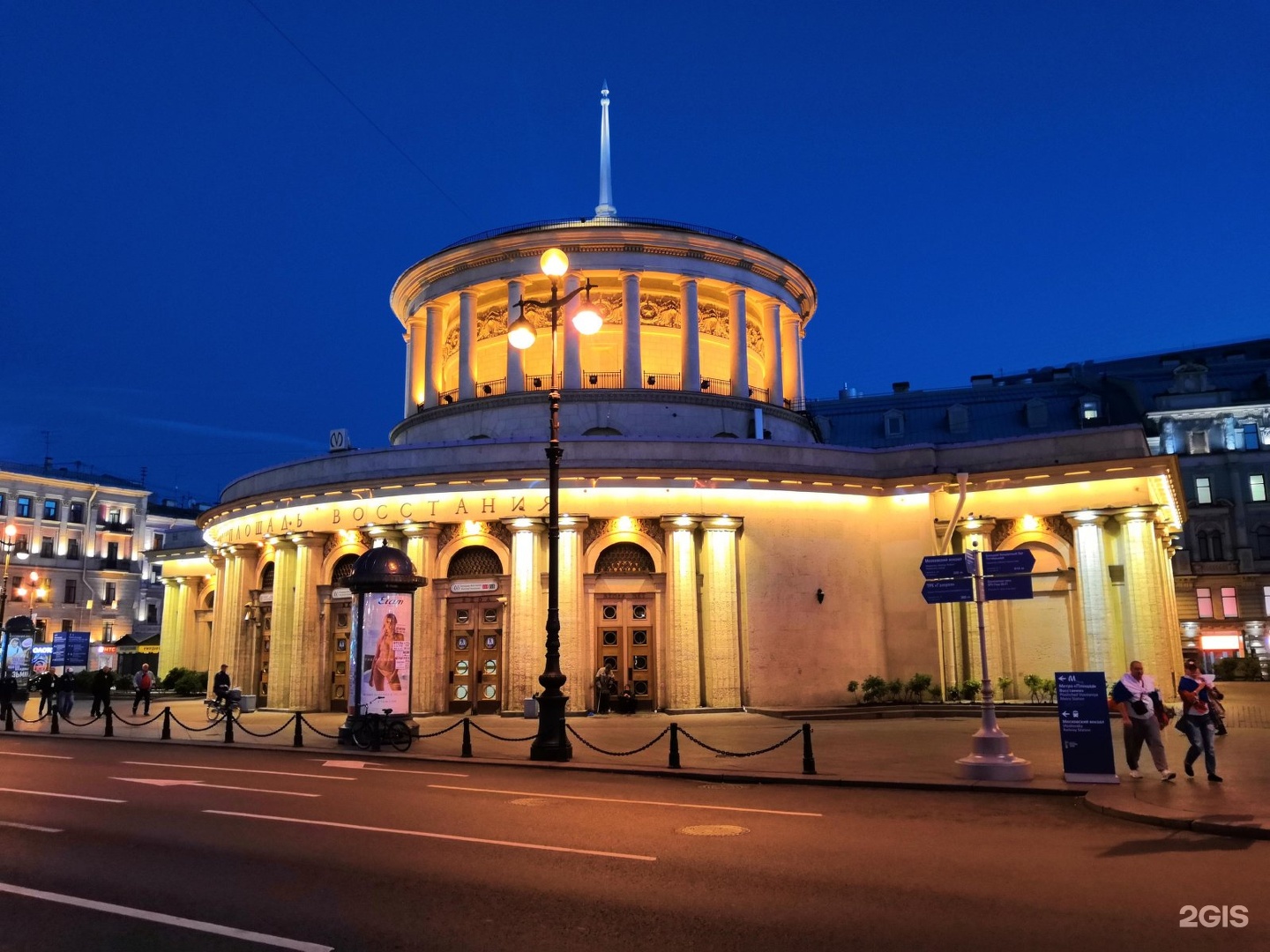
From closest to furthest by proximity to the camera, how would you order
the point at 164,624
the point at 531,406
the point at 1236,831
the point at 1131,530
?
the point at 1236,831 → the point at 1131,530 → the point at 531,406 → the point at 164,624

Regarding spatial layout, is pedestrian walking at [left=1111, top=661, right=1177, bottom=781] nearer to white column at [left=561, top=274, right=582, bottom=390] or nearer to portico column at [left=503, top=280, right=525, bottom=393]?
white column at [left=561, top=274, right=582, bottom=390]

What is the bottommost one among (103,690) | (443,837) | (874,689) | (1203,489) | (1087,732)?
(443,837)

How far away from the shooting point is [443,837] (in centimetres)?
1043

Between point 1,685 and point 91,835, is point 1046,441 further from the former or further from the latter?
point 1,685

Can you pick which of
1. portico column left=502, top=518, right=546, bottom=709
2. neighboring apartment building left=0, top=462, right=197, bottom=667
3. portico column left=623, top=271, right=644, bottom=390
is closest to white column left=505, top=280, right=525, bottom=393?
portico column left=623, top=271, right=644, bottom=390

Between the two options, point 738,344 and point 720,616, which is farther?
point 738,344

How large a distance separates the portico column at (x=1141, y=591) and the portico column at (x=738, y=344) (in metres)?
14.3

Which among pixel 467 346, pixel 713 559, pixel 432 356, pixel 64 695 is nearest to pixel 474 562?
pixel 713 559

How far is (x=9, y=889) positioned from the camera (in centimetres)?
814

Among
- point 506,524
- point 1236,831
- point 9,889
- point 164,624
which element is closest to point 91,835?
point 9,889

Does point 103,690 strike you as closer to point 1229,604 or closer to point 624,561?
point 624,561

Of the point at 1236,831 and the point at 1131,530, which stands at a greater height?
the point at 1131,530

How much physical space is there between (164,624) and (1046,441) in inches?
1727

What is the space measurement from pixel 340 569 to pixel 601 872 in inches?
960
